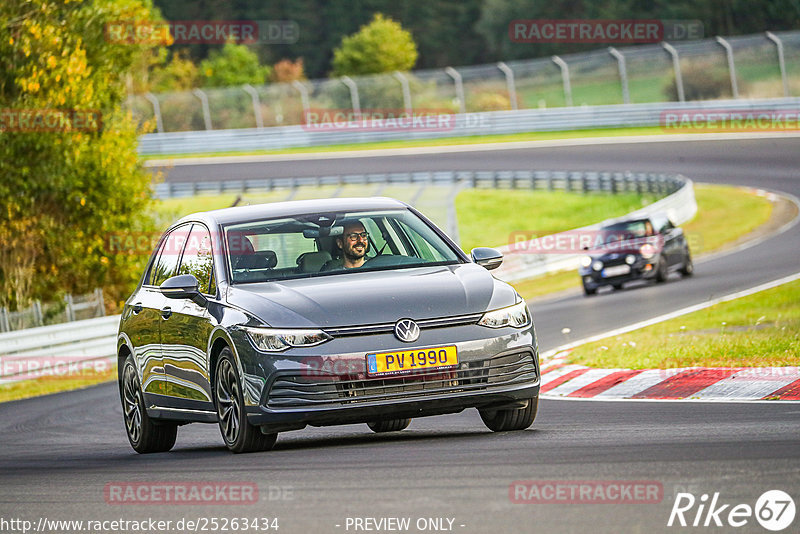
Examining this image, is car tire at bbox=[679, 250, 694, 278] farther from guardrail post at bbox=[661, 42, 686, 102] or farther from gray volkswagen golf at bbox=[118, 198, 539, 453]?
guardrail post at bbox=[661, 42, 686, 102]

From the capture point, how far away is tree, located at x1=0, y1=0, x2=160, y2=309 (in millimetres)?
23797

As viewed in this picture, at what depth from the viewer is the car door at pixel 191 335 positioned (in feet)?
29.4

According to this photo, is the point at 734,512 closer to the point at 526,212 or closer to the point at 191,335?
the point at 191,335

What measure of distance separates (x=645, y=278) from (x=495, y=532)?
19969mm

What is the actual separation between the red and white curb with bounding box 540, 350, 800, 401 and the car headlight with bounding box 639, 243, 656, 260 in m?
12.0

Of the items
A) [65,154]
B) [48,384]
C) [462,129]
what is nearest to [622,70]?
[462,129]

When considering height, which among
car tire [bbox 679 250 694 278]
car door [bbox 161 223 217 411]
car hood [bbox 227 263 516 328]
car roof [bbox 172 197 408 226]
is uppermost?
car roof [bbox 172 197 408 226]

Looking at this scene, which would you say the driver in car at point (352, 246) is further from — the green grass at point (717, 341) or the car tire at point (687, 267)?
the car tire at point (687, 267)

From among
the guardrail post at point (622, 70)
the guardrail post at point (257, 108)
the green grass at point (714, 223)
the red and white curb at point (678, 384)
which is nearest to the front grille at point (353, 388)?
the red and white curb at point (678, 384)

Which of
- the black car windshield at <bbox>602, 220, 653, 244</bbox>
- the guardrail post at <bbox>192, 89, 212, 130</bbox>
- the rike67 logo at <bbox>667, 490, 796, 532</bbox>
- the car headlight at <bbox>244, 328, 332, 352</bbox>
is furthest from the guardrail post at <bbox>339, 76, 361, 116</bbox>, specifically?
the rike67 logo at <bbox>667, 490, 796, 532</bbox>

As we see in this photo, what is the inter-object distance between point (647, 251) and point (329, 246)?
54.4 feet

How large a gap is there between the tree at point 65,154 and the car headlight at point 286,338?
1662 cm

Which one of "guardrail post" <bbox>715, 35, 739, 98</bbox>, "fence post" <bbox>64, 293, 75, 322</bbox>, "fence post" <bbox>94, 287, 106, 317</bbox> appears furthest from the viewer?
"guardrail post" <bbox>715, 35, 739, 98</bbox>

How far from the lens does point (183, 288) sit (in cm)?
896
